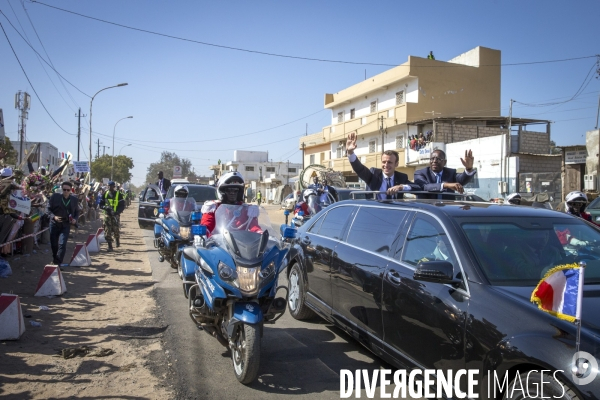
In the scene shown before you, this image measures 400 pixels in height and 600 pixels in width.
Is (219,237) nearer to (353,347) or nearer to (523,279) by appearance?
(353,347)

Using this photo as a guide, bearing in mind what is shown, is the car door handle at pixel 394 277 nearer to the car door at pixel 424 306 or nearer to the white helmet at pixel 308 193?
the car door at pixel 424 306

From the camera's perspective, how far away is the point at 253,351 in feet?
13.8

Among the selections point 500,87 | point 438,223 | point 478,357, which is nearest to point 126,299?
point 438,223

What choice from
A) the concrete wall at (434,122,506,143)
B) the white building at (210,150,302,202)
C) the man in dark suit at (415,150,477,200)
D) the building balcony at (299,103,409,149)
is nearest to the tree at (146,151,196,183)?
the white building at (210,150,302,202)

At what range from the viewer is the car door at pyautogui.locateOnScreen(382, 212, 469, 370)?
11.2ft

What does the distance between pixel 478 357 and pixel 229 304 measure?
230 cm

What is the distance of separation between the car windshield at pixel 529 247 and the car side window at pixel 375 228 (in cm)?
82

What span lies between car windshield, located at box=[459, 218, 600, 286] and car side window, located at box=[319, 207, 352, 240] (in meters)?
1.92

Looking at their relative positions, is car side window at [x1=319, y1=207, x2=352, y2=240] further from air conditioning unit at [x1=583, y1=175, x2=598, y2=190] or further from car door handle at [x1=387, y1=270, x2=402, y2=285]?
air conditioning unit at [x1=583, y1=175, x2=598, y2=190]

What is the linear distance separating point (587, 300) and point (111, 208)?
12.6 meters

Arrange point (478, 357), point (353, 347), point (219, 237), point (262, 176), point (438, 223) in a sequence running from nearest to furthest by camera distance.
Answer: point (478, 357) → point (438, 223) → point (219, 237) → point (353, 347) → point (262, 176)

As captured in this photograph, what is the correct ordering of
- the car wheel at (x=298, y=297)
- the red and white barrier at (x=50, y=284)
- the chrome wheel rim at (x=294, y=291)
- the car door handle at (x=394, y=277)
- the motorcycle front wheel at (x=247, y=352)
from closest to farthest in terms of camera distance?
1. the car door handle at (x=394, y=277)
2. the motorcycle front wheel at (x=247, y=352)
3. the car wheel at (x=298, y=297)
4. the chrome wheel rim at (x=294, y=291)
5. the red and white barrier at (x=50, y=284)

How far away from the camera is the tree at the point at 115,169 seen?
65069mm

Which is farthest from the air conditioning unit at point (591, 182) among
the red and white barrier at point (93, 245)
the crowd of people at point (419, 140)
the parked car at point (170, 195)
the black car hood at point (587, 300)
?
the black car hood at point (587, 300)
